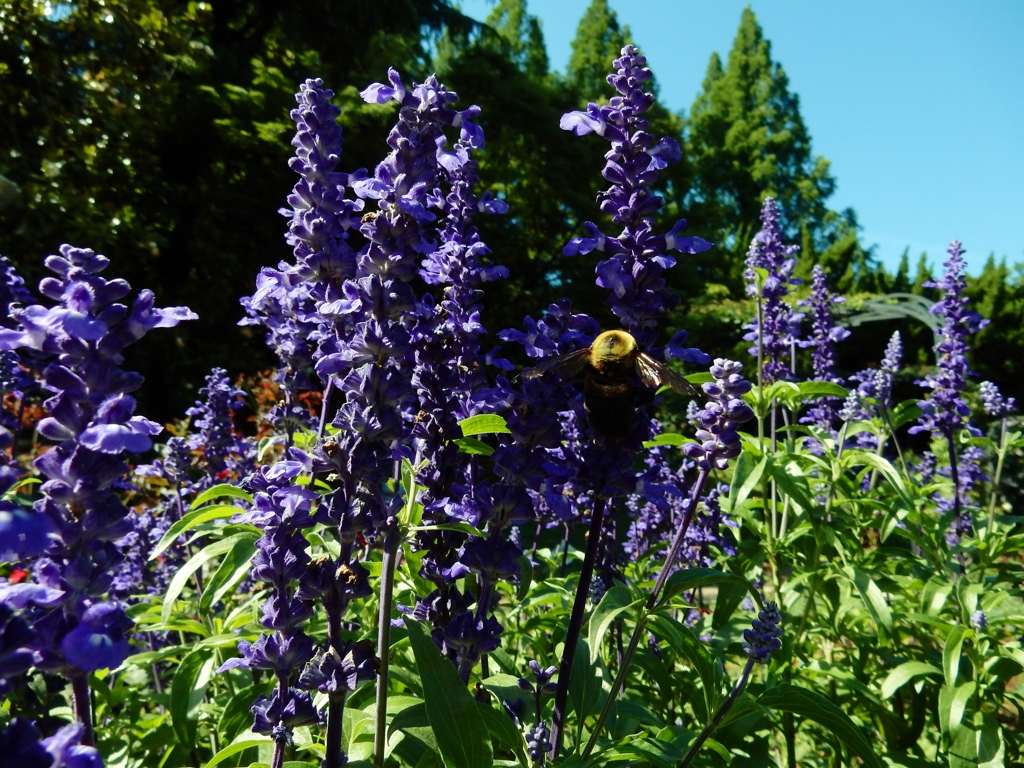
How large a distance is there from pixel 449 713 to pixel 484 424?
0.74 m

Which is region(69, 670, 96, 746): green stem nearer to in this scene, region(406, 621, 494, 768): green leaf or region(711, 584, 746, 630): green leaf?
region(406, 621, 494, 768): green leaf

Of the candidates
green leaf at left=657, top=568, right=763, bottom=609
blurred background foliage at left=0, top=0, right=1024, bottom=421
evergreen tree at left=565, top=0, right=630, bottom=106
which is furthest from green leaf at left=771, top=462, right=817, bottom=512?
evergreen tree at left=565, top=0, right=630, bottom=106

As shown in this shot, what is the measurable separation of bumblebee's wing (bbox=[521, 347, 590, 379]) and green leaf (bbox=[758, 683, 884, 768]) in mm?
1033

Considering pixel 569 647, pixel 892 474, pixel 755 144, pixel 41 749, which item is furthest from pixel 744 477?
pixel 755 144

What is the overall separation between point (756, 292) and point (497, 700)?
2705 millimetres

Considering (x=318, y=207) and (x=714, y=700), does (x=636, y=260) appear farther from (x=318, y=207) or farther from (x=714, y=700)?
(x=714, y=700)

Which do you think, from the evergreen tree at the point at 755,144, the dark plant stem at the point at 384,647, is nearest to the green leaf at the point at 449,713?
the dark plant stem at the point at 384,647

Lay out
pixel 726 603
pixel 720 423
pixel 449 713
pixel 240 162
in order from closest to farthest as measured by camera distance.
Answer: pixel 449 713 < pixel 720 423 < pixel 726 603 < pixel 240 162

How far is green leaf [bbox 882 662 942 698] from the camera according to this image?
284 centimetres

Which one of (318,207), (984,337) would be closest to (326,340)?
(318,207)

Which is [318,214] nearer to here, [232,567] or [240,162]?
[232,567]

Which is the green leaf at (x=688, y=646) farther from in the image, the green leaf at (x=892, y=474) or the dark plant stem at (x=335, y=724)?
the green leaf at (x=892, y=474)

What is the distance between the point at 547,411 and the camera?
1926 mm

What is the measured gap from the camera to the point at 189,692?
2398 millimetres
